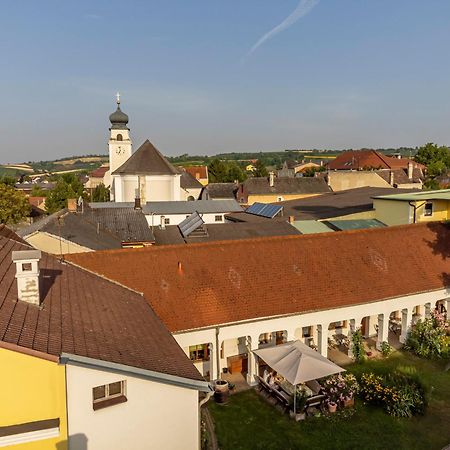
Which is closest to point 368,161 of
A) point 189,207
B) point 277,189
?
point 277,189

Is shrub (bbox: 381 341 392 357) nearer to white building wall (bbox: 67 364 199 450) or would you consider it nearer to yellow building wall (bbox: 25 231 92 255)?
white building wall (bbox: 67 364 199 450)

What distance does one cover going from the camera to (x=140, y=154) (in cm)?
6097

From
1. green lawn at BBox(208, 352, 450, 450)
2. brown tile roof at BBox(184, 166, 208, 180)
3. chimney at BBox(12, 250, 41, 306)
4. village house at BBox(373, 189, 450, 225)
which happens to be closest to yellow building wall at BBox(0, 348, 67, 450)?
chimney at BBox(12, 250, 41, 306)

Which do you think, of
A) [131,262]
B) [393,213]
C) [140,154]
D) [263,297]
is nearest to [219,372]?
[263,297]

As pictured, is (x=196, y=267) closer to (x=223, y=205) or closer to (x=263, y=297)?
(x=263, y=297)

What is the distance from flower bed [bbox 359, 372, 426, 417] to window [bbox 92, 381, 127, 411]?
10.3 meters

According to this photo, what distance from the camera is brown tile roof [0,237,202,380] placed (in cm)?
1006

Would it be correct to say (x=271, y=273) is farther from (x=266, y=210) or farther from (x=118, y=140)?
(x=118, y=140)

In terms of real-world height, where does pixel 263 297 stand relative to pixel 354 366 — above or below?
above

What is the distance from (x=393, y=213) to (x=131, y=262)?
22.1 metres

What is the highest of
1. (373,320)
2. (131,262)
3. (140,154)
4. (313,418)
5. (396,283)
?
(140,154)

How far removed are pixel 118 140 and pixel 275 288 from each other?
62491 millimetres

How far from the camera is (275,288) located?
19234mm

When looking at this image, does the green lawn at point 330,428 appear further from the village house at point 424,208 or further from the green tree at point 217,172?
the green tree at point 217,172
